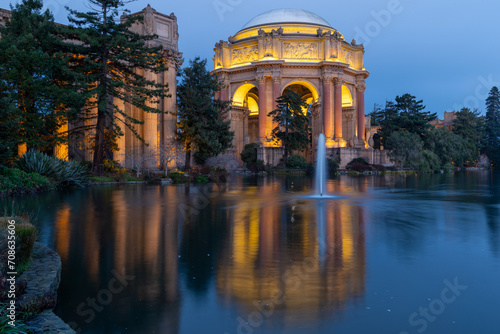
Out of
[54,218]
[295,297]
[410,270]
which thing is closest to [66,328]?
[295,297]

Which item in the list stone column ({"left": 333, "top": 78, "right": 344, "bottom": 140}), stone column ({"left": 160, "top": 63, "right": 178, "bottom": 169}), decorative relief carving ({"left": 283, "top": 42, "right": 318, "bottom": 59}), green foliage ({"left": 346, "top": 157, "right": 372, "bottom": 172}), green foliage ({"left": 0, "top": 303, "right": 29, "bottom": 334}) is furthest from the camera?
decorative relief carving ({"left": 283, "top": 42, "right": 318, "bottom": 59})

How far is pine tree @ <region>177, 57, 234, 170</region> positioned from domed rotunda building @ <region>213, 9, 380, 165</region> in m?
20.2

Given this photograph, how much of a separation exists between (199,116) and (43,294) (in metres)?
26.5

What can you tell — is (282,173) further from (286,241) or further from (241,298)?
(241,298)

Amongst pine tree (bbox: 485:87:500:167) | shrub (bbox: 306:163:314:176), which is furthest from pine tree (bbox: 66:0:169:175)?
pine tree (bbox: 485:87:500:167)

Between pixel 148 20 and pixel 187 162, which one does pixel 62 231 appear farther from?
pixel 187 162

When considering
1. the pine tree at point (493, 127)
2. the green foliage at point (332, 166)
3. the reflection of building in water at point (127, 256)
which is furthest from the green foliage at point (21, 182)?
the pine tree at point (493, 127)

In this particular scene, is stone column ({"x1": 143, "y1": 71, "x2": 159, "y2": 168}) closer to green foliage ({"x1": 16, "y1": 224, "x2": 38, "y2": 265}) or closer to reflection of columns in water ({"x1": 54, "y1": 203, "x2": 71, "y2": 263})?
reflection of columns in water ({"x1": 54, "y1": 203, "x2": 71, "y2": 263})

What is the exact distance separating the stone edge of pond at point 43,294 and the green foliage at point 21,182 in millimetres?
11385

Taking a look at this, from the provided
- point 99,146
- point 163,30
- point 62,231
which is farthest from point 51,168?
point 163,30

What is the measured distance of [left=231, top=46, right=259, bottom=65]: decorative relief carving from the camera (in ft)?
188

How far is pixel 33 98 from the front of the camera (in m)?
20.1

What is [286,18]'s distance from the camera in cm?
6112

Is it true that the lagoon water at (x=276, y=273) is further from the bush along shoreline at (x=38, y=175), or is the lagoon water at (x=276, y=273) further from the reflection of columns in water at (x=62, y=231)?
the bush along shoreline at (x=38, y=175)
